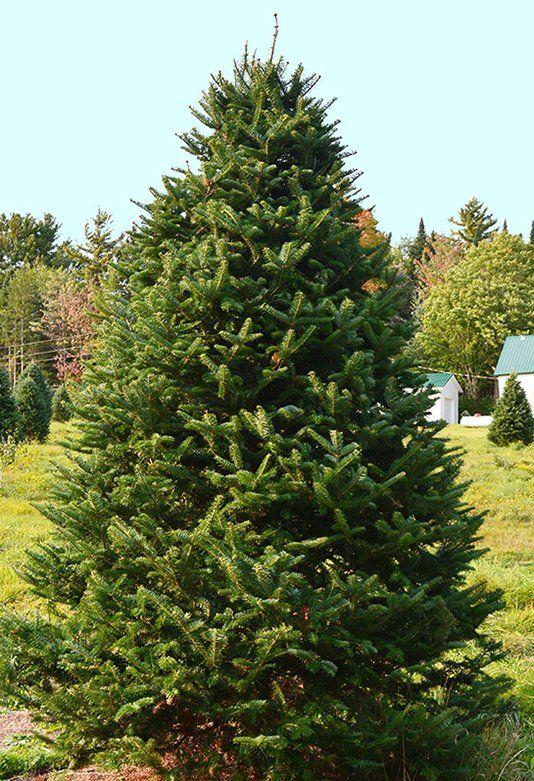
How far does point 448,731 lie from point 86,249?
49.0 metres

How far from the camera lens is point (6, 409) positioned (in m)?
19.7

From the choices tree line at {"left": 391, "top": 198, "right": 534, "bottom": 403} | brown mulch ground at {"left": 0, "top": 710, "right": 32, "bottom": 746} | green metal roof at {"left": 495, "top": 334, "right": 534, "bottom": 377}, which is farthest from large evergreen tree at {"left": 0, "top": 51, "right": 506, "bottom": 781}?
tree line at {"left": 391, "top": 198, "right": 534, "bottom": 403}

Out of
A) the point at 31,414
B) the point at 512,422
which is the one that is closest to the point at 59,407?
the point at 31,414

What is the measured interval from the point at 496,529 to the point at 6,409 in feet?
47.2

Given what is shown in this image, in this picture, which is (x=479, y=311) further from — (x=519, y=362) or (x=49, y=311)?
(x=49, y=311)

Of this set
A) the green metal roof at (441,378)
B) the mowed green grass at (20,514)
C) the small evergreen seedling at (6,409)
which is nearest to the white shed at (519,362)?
the green metal roof at (441,378)

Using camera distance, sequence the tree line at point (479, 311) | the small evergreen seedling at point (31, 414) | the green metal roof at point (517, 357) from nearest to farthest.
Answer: the small evergreen seedling at point (31, 414), the green metal roof at point (517, 357), the tree line at point (479, 311)

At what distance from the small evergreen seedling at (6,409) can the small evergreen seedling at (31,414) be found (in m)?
0.59

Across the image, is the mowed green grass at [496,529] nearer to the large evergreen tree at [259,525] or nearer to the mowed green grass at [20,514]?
the mowed green grass at [20,514]

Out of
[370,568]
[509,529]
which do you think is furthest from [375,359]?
[509,529]

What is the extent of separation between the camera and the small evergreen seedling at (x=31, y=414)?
815 inches

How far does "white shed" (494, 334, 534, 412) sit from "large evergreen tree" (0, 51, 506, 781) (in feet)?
119

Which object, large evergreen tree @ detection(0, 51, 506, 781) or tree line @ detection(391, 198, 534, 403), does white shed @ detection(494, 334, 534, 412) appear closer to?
tree line @ detection(391, 198, 534, 403)

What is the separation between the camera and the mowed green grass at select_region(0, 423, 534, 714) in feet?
22.6
